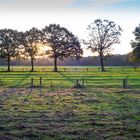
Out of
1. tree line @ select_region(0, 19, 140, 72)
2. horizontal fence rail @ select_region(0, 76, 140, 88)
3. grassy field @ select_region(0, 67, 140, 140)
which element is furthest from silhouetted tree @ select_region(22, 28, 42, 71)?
grassy field @ select_region(0, 67, 140, 140)

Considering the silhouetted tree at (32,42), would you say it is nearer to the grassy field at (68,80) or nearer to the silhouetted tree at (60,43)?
the silhouetted tree at (60,43)

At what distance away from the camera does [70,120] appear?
17422 millimetres

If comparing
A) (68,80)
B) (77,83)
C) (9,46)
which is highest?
(9,46)

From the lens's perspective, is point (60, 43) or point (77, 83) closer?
point (77, 83)

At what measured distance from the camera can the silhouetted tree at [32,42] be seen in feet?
341

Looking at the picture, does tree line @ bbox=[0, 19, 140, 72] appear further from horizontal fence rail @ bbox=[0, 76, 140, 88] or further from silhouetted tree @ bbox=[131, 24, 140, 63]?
horizontal fence rail @ bbox=[0, 76, 140, 88]

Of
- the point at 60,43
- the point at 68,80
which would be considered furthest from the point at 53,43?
the point at 68,80

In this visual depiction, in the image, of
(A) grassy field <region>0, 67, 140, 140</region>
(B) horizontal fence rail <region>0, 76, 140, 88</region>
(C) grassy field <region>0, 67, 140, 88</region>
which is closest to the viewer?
(A) grassy field <region>0, 67, 140, 140</region>

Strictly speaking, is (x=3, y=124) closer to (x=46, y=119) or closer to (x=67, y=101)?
(x=46, y=119)

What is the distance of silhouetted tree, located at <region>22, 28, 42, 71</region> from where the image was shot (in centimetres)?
10381

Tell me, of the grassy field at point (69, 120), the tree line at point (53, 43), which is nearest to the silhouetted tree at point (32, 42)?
the tree line at point (53, 43)

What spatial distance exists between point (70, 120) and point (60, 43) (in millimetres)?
84599

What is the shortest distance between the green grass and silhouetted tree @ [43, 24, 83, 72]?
252 feet

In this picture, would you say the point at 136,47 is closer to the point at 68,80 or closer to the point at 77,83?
the point at 68,80
